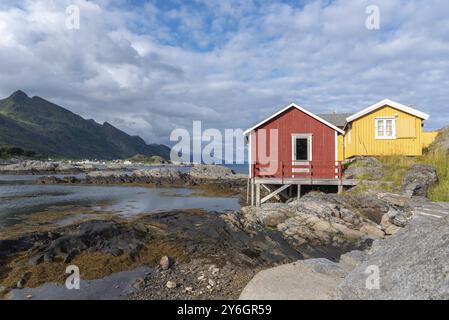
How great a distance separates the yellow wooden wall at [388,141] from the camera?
22.1m

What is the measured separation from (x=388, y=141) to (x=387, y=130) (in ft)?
2.83

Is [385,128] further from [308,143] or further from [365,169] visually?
[308,143]

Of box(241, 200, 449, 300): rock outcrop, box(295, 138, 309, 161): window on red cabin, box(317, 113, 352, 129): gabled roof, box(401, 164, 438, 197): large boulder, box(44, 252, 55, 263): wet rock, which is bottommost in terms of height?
box(44, 252, 55, 263): wet rock

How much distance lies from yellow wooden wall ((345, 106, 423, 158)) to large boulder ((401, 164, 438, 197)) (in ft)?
18.3

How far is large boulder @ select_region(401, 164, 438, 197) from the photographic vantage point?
15.8 m

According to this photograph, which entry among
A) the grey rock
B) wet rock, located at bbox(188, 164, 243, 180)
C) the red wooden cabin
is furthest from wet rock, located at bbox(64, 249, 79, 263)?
wet rock, located at bbox(188, 164, 243, 180)

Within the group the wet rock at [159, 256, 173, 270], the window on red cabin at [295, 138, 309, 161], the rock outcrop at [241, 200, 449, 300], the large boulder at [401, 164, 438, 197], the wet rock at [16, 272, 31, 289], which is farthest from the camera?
the window on red cabin at [295, 138, 309, 161]

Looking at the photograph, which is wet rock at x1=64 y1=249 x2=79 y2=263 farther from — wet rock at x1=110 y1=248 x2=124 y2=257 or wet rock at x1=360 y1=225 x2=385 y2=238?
wet rock at x1=360 y1=225 x2=385 y2=238

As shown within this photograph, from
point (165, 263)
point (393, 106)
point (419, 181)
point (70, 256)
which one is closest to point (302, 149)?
point (393, 106)

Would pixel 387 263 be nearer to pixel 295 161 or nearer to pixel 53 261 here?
pixel 53 261

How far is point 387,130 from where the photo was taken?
22.6 m

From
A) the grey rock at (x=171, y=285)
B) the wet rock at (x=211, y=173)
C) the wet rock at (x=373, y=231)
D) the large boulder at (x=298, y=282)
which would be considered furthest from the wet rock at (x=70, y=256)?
the wet rock at (x=211, y=173)

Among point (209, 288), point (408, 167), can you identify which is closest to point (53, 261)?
point (209, 288)
